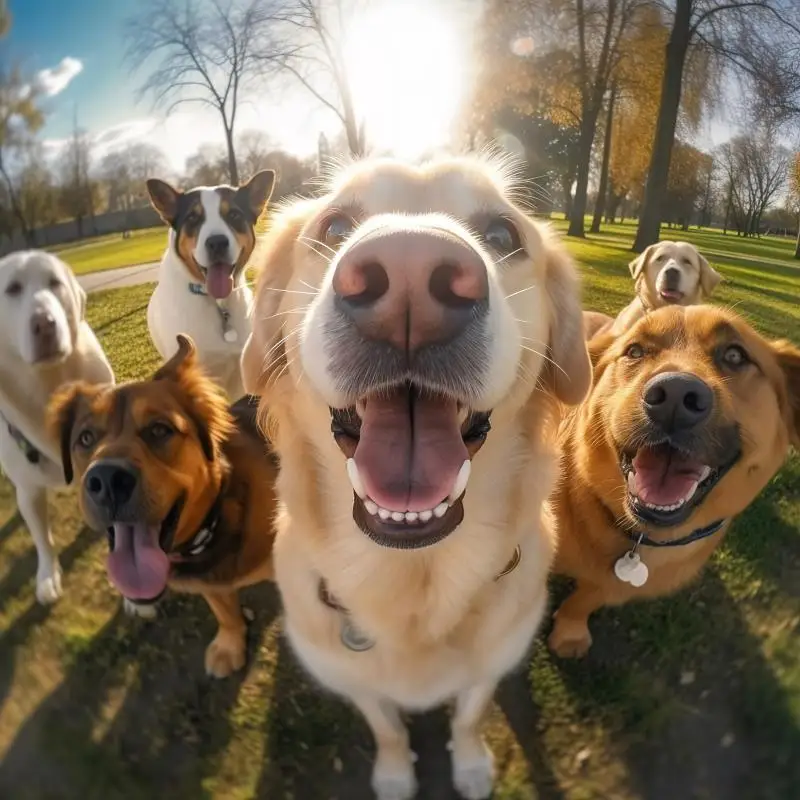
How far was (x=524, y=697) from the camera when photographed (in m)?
2.74

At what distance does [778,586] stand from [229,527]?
9.22 ft

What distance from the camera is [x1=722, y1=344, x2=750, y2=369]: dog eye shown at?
2350mm

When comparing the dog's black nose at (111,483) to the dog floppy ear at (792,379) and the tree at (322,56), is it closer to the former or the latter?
the tree at (322,56)

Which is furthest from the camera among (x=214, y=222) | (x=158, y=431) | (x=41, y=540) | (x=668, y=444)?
(x=214, y=222)

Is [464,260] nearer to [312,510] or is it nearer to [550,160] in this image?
[312,510]

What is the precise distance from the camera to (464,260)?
108cm

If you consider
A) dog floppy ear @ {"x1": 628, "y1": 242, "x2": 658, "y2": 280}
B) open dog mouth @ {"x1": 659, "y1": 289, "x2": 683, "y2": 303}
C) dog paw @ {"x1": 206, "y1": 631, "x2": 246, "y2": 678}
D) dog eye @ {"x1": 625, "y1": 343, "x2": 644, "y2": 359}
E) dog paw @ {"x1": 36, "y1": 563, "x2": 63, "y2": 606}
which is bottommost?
dog paw @ {"x1": 206, "y1": 631, "x2": 246, "y2": 678}

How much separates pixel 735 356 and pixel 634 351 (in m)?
0.39

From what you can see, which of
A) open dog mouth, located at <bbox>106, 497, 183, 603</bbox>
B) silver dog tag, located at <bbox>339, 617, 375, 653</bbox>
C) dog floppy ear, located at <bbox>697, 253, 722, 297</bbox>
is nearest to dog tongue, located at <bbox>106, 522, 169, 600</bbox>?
open dog mouth, located at <bbox>106, 497, 183, 603</bbox>

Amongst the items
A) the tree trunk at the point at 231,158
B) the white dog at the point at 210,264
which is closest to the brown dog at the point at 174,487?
the tree trunk at the point at 231,158

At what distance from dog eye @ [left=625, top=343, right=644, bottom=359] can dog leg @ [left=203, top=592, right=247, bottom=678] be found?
2254mm

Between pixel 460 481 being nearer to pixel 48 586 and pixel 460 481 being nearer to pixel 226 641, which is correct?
pixel 226 641

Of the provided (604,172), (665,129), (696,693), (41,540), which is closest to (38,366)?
(41,540)

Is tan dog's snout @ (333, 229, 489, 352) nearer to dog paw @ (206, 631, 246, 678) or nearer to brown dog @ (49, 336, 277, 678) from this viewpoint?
brown dog @ (49, 336, 277, 678)
